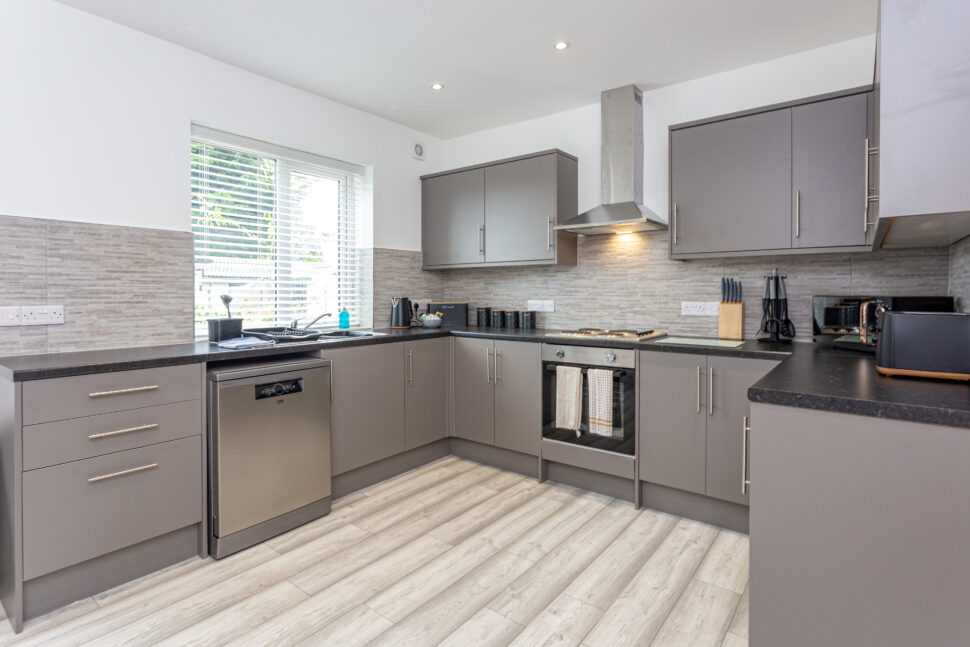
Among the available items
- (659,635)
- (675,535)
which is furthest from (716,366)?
(659,635)

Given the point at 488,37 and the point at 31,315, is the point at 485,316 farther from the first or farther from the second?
the point at 31,315

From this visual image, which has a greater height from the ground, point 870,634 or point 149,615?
point 870,634

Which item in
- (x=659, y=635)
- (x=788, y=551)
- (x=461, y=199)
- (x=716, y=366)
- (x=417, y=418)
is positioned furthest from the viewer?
(x=461, y=199)

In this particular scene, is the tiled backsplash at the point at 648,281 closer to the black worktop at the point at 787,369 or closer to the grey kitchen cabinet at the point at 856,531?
the black worktop at the point at 787,369

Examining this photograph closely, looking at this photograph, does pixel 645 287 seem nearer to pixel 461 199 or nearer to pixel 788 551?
pixel 461 199

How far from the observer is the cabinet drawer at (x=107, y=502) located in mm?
1829

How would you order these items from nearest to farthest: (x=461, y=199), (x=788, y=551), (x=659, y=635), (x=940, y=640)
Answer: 1. (x=940, y=640)
2. (x=788, y=551)
3. (x=659, y=635)
4. (x=461, y=199)

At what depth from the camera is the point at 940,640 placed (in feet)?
3.54

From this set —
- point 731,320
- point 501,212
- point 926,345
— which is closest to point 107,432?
point 501,212

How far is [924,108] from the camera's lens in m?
1.33

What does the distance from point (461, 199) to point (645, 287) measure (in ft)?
5.23

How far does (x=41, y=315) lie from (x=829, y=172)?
381cm

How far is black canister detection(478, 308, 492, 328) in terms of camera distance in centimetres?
408

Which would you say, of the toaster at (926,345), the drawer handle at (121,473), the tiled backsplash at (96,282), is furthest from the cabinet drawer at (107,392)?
the toaster at (926,345)
